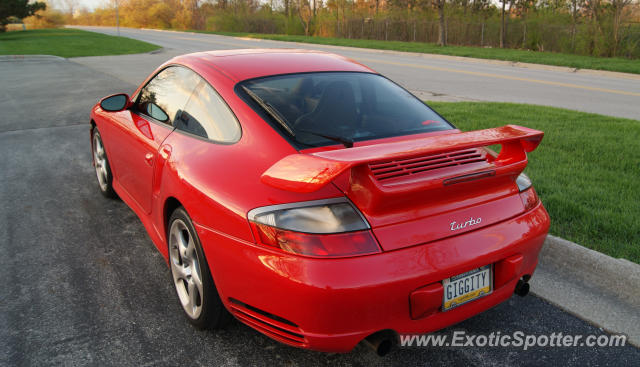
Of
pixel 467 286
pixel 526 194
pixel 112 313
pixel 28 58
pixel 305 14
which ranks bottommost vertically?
pixel 112 313

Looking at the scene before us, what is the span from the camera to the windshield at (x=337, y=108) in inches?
108

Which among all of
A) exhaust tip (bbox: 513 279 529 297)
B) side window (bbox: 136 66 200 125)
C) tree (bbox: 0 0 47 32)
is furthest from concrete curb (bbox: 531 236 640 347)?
tree (bbox: 0 0 47 32)

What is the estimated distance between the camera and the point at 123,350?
8.72 ft

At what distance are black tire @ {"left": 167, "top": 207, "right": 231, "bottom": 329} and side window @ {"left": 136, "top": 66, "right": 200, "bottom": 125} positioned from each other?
0.78 metres

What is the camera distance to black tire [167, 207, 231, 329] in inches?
102

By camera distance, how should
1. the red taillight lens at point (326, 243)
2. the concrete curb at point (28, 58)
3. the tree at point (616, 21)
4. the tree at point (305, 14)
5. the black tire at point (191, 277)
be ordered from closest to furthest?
the red taillight lens at point (326, 243) → the black tire at point (191, 277) → the tree at point (616, 21) → the concrete curb at point (28, 58) → the tree at point (305, 14)

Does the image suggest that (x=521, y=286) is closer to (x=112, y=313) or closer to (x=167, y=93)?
(x=112, y=313)

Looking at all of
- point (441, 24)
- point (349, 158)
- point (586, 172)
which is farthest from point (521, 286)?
point (441, 24)

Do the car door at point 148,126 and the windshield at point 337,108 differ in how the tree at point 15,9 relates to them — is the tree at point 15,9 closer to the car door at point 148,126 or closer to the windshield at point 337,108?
the car door at point 148,126

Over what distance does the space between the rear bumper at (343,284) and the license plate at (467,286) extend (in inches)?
1.6

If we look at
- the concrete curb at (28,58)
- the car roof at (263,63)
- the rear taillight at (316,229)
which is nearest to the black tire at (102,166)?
the car roof at (263,63)

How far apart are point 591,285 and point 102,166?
4187 millimetres

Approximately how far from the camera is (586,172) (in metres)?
5.11

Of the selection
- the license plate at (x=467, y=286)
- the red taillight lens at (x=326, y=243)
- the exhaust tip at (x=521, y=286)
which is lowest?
the exhaust tip at (x=521, y=286)
